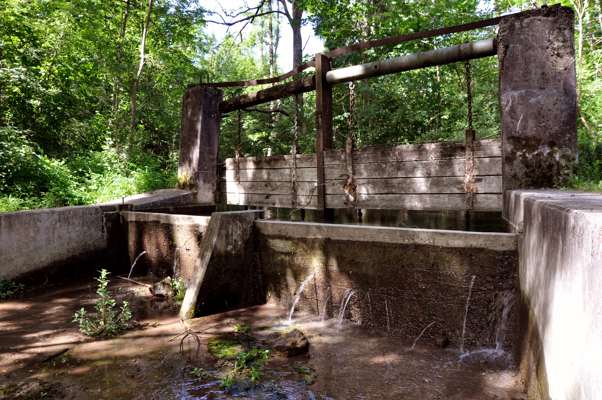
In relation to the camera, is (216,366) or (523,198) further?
(216,366)

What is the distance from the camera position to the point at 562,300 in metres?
1.92

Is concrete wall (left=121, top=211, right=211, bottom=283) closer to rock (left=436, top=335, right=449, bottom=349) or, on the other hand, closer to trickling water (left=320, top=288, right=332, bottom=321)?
trickling water (left=320, top=288, right=332, bottom=321)

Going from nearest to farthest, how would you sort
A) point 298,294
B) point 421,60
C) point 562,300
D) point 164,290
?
point 562,300, point 298,294, point 421,60, point 164,290

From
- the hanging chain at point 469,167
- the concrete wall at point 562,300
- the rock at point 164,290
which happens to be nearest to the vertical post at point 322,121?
the hanging chain at point 469,167

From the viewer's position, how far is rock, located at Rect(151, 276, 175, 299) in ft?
19.7

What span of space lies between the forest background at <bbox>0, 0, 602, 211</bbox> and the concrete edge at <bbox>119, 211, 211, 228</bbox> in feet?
6.40

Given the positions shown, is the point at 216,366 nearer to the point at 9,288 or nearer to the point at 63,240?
the point at 9,288

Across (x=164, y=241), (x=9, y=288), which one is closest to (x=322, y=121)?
(x=164, y=241)

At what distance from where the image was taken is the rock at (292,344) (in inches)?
Answer: 154

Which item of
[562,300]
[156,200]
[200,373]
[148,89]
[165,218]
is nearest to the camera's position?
[562,300]

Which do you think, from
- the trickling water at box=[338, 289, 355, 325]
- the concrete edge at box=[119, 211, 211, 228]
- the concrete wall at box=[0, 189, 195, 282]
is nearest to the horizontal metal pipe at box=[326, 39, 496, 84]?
the concrete edge at box=[119, 211, 211, 228]

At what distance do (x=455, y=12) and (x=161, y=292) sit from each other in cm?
990

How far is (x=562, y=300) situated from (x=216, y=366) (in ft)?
9.63

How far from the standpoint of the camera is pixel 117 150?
12914mm
